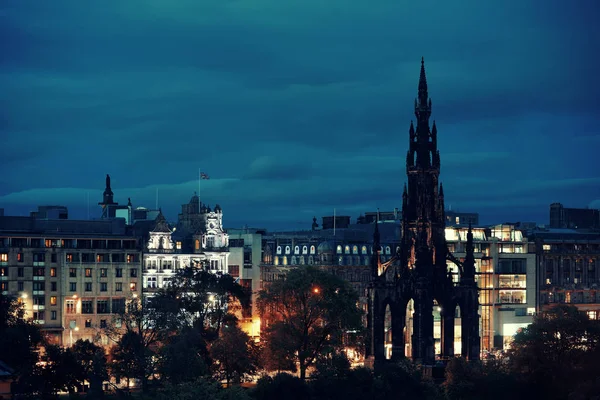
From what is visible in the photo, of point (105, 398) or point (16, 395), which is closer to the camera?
point (16, 395)

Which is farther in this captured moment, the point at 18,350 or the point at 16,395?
the point at 18,350

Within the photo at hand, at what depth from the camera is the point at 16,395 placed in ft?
605

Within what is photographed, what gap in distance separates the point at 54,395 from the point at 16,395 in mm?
6015

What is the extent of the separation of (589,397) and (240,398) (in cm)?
4056

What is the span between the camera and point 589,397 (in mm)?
194000

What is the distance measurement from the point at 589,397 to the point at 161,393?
4978cm

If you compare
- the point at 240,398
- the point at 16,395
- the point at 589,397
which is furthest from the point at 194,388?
the point at 589,397

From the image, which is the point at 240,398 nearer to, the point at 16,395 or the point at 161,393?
the point at 161,393

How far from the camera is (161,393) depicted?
195 meters

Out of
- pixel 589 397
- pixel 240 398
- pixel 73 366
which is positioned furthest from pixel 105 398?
pixel 589 397

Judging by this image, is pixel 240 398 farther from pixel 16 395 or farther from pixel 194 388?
pixel 16 395

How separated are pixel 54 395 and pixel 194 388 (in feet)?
52.4

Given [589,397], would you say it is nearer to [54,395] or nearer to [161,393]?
[161,393]

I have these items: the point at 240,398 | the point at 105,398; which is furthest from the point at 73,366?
the point at 240,398
